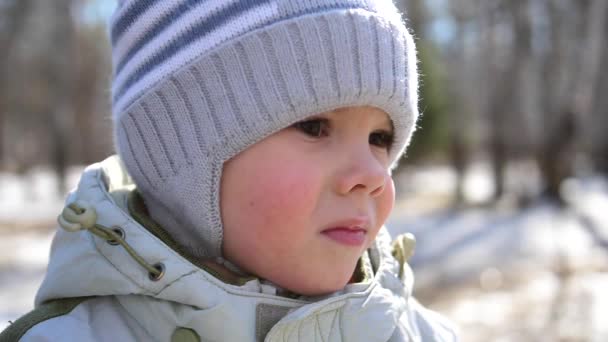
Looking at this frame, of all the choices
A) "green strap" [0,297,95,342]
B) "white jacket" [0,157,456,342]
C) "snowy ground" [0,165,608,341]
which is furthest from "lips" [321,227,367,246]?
"snowy ground" [0,165,608,341]

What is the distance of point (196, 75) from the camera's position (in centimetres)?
125

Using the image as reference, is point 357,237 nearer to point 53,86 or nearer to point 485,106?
point 485,106

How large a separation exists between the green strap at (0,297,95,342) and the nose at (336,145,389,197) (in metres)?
0.53

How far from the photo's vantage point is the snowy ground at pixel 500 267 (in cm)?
325

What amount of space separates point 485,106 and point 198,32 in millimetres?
11825

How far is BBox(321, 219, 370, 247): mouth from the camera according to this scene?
1207mm

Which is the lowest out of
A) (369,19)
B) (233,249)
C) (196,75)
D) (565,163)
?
(233,249)

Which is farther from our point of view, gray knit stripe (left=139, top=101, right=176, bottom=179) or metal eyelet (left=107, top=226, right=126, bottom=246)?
gray knit stripe (left=139, top=101, right=176, bottom=179)

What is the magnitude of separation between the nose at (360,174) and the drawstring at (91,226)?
1.18ft

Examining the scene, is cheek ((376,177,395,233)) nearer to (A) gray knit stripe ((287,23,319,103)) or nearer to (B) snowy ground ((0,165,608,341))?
(A) gray knit stripe ((287,23,319,103))

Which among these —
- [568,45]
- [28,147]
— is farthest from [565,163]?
[28,147]

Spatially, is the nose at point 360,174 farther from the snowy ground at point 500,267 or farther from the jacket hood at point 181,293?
the snowy ground at point 500,267

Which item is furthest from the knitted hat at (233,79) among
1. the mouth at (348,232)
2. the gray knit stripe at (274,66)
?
the mouth at (348,232)

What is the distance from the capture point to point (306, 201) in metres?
1.17
